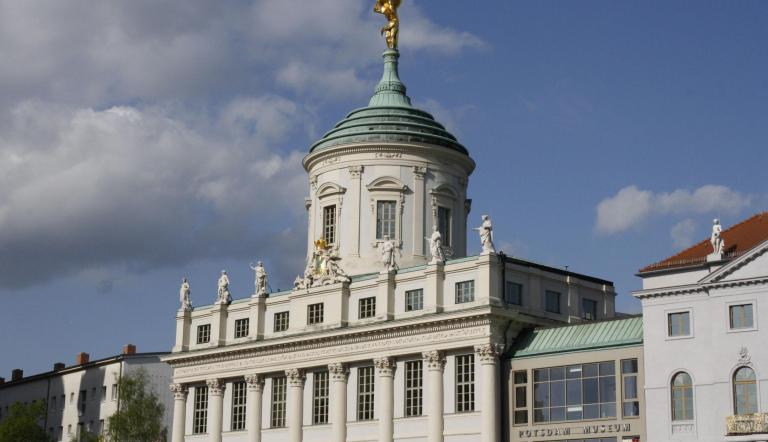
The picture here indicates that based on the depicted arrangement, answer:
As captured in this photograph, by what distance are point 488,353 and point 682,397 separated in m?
12.2

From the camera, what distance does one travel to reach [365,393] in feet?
251

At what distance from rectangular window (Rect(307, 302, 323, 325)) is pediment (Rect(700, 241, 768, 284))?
27646 mm

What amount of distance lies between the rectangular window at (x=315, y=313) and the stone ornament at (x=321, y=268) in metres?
1.35

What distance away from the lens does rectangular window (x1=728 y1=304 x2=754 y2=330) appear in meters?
59.3

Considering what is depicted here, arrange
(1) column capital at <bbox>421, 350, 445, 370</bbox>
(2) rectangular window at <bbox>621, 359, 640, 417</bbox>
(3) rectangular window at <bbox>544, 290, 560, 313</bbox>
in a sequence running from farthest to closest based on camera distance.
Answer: (3) rectangular window at <bbox>544, 290, 560, 313</bbox> → (1) column capital at <bbox>421, 350, 445, 370</bbox> → (2) rectangular window at <bbox>621, 359, 640, 417</bbox>

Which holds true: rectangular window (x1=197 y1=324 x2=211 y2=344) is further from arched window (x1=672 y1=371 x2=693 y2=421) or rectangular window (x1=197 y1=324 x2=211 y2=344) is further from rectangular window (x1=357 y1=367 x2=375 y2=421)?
arched window (x1=672 y1=371 x2=693 y2=421)

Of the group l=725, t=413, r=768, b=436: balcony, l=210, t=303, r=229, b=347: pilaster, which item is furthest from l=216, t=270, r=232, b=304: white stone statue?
l=725, t=413, r=768, b=436: balcony

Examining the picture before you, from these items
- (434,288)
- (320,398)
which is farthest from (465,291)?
(320,398)

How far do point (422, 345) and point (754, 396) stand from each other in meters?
20.7

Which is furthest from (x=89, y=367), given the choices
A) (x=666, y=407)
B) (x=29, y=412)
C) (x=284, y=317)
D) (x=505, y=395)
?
(x=666, y=407)

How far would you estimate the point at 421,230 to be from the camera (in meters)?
83.3

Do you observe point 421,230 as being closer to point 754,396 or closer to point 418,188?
point 418,188

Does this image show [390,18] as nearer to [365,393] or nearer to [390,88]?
[390,88]

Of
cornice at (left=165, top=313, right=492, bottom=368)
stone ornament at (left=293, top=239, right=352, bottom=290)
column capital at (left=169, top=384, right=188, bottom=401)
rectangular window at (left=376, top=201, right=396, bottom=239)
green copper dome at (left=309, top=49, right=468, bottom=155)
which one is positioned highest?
green copper dome at (left=309, top=49, right=468, bottom=155)
